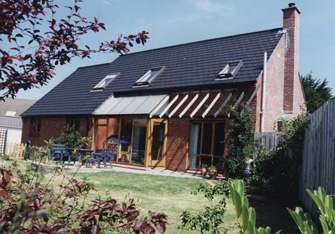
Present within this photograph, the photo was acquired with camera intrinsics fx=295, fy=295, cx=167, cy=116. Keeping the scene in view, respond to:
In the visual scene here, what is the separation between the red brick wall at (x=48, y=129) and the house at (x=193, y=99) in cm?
32

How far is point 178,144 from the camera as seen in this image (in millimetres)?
15992

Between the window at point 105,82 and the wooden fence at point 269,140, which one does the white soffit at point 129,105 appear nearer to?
the window at point 105,82

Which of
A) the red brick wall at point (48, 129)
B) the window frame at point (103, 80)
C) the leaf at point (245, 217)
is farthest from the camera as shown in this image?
the window frame at point (103, 80)

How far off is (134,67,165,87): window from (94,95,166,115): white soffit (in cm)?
104

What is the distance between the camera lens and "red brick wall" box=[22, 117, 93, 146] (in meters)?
20.0

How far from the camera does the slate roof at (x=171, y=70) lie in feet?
52.0

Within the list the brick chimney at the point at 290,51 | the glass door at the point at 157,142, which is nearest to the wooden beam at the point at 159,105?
the glass door at the point at 157,142

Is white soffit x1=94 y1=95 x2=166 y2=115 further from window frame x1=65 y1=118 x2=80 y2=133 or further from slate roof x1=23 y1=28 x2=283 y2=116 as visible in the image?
window frame x1=65 y1=118 x2=80 y2=133

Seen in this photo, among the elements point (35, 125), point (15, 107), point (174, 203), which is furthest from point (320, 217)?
point (15, 107)

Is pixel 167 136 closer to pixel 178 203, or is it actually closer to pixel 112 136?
pixel 112 136

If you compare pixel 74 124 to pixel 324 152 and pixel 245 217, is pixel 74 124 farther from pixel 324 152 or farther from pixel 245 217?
pixel 245 217

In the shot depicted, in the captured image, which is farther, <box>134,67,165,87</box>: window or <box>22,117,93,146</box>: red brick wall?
<box>22,117,93,146</box>: red brick wall

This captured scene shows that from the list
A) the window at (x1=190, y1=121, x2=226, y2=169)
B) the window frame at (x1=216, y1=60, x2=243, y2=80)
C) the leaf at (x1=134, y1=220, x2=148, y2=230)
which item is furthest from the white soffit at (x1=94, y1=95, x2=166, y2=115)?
the leaf at (x1=134, y1=220, x2=148, y2=230)

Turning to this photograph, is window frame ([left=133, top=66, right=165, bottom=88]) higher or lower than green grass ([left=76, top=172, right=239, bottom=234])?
higher
